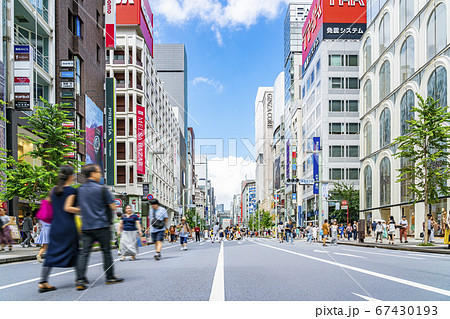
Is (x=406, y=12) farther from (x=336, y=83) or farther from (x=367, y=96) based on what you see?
(x=336, y=83)

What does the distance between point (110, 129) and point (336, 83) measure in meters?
34.9

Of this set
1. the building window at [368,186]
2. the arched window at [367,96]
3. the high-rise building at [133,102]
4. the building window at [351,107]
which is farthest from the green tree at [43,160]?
the building window at [351,107]

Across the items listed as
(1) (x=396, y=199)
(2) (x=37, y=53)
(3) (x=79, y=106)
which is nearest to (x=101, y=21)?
(3) (x=79, y=106)

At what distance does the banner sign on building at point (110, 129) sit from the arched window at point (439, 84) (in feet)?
99.5

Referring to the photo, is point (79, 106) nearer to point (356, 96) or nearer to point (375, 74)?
point (375, 74)

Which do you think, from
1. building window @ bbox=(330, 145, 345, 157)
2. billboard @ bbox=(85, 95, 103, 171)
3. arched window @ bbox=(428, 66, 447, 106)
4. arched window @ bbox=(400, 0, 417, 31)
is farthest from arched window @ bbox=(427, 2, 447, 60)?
building window @ bbox=(330, 145, 345, 157)

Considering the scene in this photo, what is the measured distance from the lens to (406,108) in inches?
1492

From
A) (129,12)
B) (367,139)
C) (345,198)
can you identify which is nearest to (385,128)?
(367,139)

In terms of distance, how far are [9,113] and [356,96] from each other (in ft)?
170

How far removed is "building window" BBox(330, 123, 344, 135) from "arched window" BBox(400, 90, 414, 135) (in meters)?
27.2

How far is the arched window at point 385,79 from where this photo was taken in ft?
139

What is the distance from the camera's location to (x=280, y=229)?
129 ft

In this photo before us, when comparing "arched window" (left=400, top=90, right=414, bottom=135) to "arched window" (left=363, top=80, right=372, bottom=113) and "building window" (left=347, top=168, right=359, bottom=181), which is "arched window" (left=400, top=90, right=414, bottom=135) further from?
"building window" (left=347, top=168, right=359, bottom=181)

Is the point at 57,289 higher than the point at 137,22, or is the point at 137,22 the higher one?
the point at 137,22
